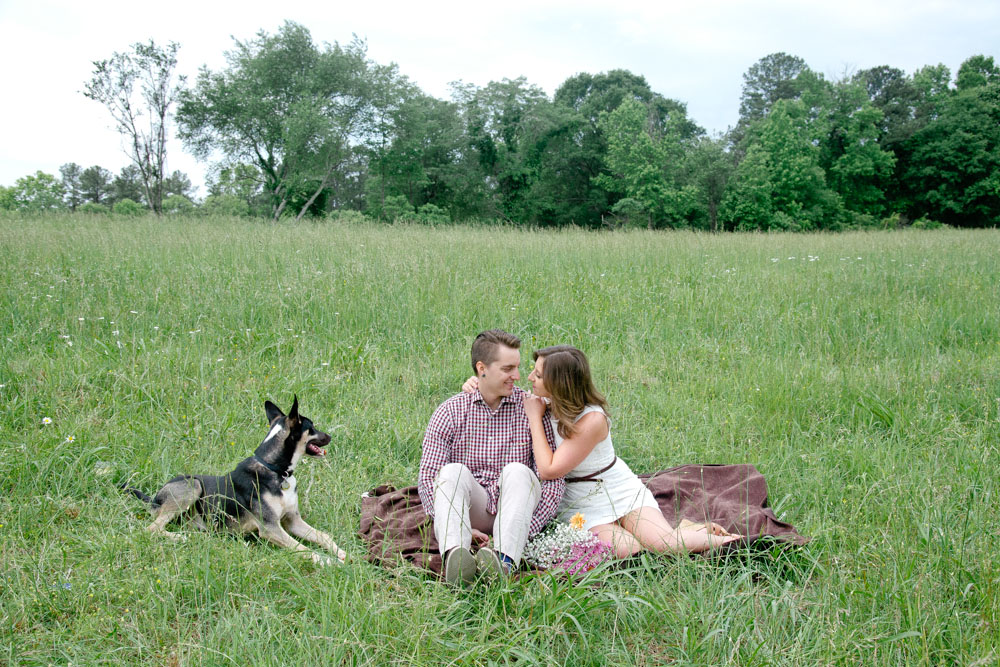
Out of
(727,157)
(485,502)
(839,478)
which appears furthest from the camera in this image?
(727,157)

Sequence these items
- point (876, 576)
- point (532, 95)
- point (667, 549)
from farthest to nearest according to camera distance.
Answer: point (532, 95)
point (667, 549)
point (876, 576)

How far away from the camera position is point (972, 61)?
41.0 m

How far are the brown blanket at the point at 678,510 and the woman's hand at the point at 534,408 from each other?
2.42 feet

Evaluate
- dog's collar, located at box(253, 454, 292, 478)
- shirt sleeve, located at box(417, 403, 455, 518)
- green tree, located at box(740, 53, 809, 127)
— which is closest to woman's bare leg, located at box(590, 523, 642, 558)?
shirt sleeve, located at box(417, 403, 455, 518)

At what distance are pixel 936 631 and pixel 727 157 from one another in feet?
117

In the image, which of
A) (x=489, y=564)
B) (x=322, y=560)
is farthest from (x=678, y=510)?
(x=322, y=560)

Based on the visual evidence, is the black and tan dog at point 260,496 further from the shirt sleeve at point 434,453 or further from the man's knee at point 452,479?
the man's knee at point 452,479

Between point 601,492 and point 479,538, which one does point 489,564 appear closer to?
point 479,538

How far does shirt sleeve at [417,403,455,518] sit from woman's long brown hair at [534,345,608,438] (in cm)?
62

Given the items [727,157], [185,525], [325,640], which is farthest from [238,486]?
[727,157]

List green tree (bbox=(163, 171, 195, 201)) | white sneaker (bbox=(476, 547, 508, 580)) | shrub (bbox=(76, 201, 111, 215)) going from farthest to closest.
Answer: green tree (bbox=(163, 171, 195, 201)) → shrub (bbox=(76, 201, 111, 215)) → white sneaker (bbox=(476, 547, 508, 580))

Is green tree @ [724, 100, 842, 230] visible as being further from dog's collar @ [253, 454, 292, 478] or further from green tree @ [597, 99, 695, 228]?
dog's collar @ [253, 454, 292, 478]

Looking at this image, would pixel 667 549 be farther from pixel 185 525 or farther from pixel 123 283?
pixel 123 283

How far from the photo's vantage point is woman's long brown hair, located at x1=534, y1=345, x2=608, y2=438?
3.38m
